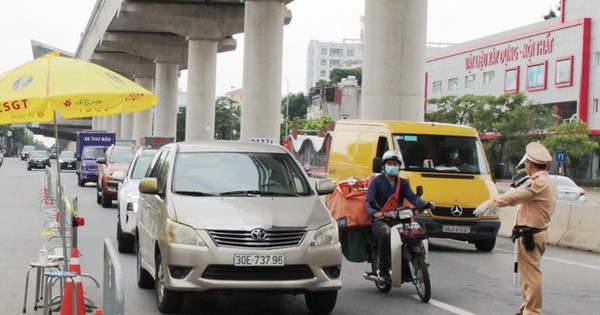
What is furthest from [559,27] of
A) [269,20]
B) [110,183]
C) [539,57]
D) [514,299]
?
[514,299]

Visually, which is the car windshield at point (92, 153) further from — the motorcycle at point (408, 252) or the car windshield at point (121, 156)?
the motorcycle at point (408, 252)

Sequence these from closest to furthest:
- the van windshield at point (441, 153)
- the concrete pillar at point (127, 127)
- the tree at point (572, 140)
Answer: the van windshield at point (441, 153) → the tree at point (572, 140) → the concrete pillar at point (127, 127)

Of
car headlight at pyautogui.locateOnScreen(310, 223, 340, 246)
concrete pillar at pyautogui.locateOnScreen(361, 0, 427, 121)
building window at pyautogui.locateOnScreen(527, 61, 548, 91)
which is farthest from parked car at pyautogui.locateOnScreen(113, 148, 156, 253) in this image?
building window at pyautogui.locateOnScreen(527, 61, 548, 91)

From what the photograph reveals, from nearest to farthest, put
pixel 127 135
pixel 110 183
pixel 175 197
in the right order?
1. pixel 175 197
2. pixel 110 183
3. pixel 127 135

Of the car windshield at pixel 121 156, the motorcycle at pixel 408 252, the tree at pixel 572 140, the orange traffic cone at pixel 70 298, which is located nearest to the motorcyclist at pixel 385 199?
the motorcycle at pixel 408 252

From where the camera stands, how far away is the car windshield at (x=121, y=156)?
2828 cm

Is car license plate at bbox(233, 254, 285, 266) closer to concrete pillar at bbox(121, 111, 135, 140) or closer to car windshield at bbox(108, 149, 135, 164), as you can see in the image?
car windshield at bbox(108, 149, 135, 164)

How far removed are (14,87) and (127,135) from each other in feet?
244

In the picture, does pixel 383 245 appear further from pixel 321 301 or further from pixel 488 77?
pixel 488 77

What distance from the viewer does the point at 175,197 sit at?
9.32 meters

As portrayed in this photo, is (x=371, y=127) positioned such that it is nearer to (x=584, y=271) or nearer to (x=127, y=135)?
(x=584, y=271)

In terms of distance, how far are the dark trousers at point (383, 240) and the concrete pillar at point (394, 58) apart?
14796mm

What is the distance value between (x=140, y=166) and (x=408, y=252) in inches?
345

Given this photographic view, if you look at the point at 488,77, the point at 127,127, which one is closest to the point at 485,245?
the point at 488,77
